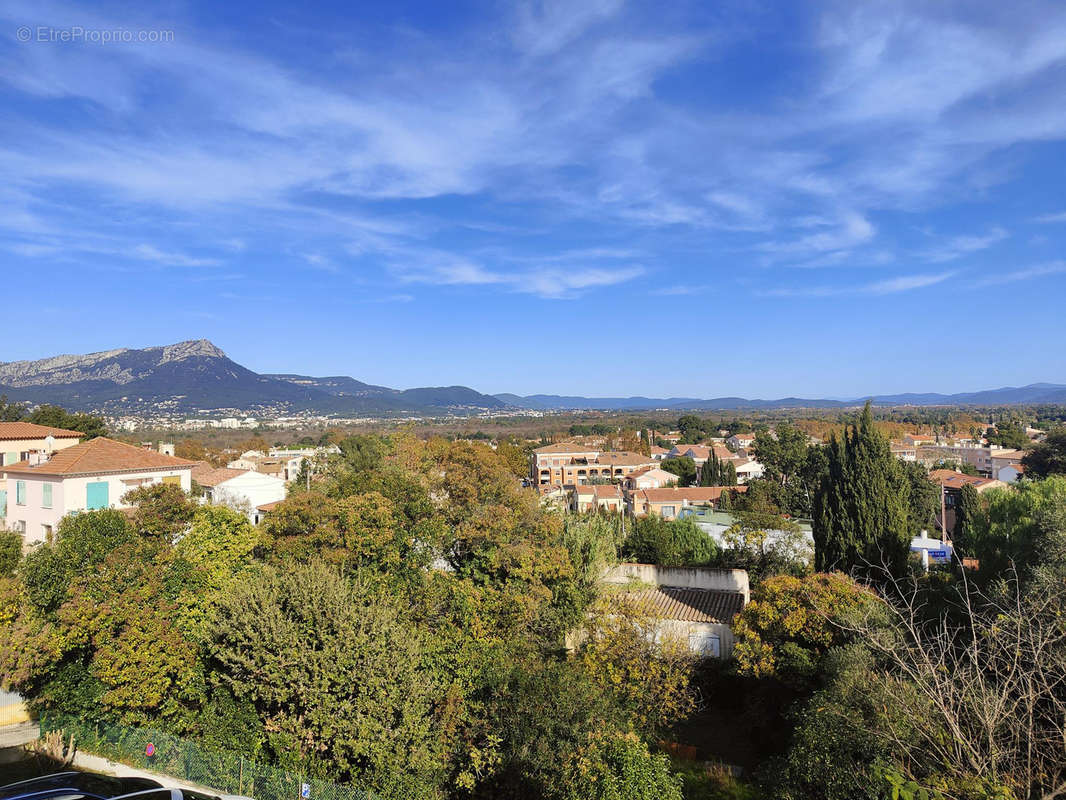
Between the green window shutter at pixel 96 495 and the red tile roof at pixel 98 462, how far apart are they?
0.45 m

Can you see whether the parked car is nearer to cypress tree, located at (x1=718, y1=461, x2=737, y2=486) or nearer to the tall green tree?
cypress tree, located at (x1=718, y1=461, x2=737, y2=486)

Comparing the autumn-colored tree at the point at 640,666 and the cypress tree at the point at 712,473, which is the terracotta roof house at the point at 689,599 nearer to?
the autumn-colored tree at the point at 640,666

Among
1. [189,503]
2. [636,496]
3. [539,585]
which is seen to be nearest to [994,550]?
[539,585]

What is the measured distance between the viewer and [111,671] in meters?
10.9

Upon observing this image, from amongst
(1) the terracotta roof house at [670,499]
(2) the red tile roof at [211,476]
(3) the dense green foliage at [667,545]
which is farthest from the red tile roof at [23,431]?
(1) the terracotta roof house at [670,499]

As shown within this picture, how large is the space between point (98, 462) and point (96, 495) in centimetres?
119

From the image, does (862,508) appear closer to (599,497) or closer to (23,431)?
(599,497)

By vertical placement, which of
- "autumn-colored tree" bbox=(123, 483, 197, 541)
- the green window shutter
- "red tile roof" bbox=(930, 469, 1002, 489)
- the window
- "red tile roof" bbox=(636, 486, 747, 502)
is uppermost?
"autumn-colored tree" bbox=(123, 483, 197, 541)

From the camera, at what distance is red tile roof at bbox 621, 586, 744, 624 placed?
17400 millimetres

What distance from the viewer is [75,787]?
833 centimetres

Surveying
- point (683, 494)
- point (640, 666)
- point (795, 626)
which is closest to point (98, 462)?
point (640, 666)

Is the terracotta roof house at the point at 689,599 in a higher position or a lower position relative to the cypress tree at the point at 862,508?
lower

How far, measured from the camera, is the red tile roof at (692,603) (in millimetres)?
17400

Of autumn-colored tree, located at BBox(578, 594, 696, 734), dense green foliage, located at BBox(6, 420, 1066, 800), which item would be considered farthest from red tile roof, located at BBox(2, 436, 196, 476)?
autumn-colored tree, located at BBox(578, 594, 696, 734)
